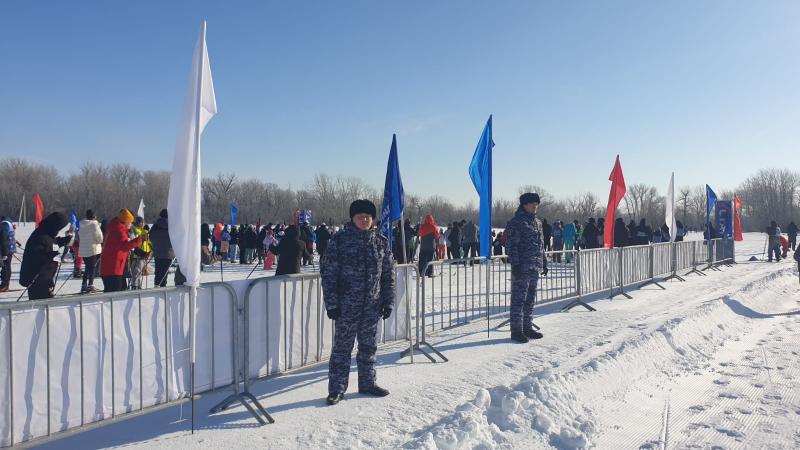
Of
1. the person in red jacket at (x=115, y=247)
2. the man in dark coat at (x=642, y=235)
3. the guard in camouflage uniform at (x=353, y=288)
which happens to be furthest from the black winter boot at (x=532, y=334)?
the man in dark coat at (x=642, y=235)

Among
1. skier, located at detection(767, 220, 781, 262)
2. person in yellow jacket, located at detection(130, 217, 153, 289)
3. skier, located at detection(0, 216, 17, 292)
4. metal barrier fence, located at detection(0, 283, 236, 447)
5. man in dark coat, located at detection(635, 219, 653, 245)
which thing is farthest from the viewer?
skier, located at detection(767, 220, 781, 262)

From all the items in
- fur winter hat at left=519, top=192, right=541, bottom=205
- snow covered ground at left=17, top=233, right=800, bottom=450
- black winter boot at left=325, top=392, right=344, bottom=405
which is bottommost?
snow covered ground at left=17, top=233, right=800, bottom=450

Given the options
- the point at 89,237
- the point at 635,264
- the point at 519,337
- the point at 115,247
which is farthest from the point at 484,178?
the point at 89,237

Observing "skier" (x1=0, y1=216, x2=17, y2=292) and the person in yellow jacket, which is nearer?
the person in yellow jacket

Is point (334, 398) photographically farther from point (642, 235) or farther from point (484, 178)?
point (642, 235)

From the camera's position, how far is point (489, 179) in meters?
7.82

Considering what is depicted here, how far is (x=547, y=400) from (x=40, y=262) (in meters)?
7.32

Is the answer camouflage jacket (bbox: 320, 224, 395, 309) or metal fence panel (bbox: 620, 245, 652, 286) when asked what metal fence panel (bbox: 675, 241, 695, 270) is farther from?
camouflage jacket (bbox: 320, 224, 395, 309)

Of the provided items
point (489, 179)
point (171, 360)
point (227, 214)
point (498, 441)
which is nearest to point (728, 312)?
point (489, 179)

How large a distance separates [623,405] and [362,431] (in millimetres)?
2674

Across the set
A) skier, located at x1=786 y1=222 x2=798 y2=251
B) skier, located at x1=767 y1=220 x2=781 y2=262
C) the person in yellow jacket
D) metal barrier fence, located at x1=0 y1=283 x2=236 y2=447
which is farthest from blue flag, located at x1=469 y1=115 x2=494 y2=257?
skier, located at x1=786 y1=222 x2=798 y2=251

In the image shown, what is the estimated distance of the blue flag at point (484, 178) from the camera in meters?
7.71

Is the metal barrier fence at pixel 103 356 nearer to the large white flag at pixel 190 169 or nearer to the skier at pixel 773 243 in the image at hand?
the large white flag at pixel 190 169

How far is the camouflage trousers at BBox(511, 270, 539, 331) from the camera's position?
7508 mm
